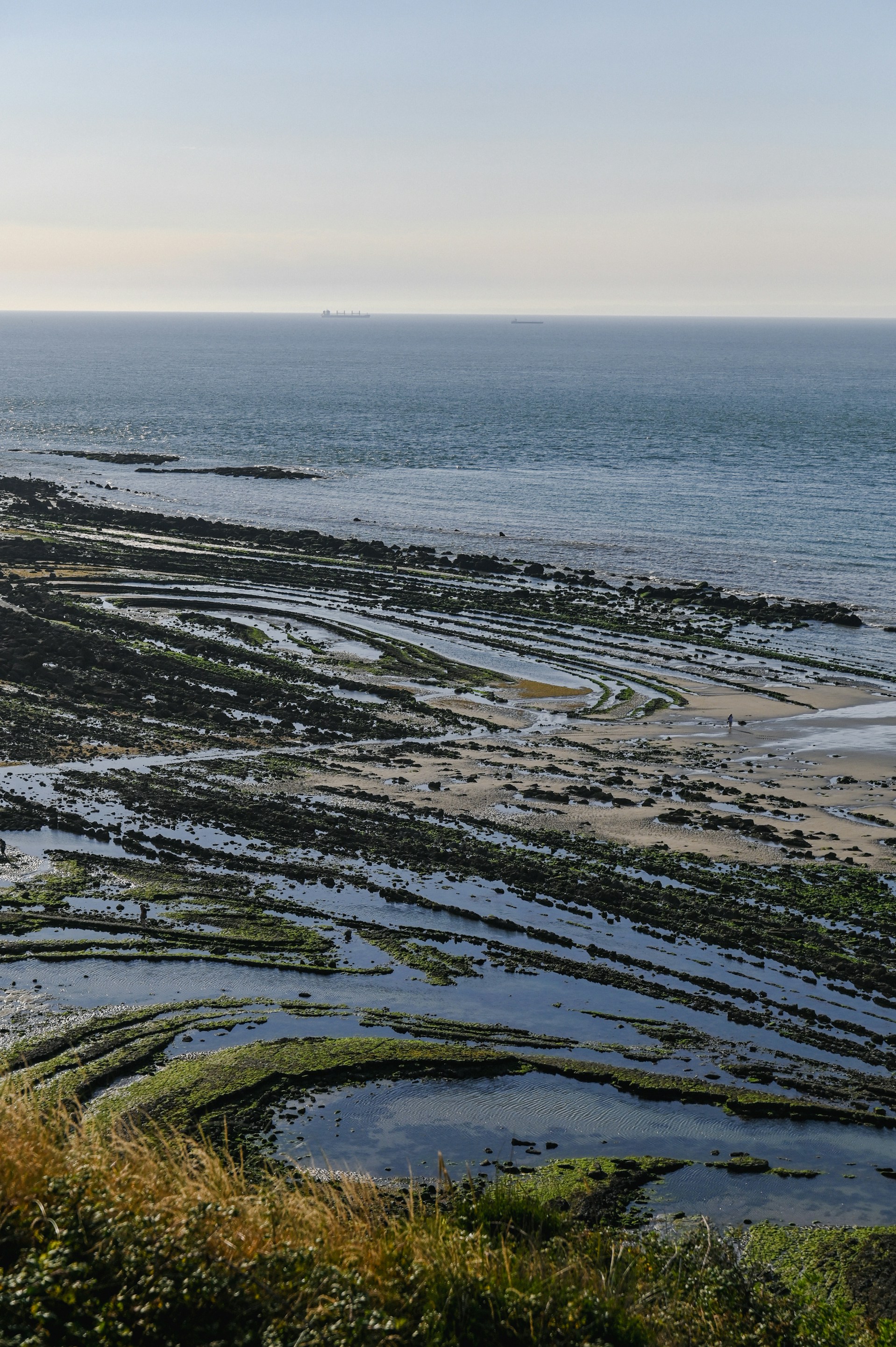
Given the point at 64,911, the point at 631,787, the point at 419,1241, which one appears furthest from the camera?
the point at 631,787

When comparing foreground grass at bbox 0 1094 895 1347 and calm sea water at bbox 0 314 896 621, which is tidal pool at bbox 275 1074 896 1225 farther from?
calm sea water at bbox 0 314 896 621

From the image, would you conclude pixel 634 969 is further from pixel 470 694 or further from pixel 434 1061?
pixel 470 694

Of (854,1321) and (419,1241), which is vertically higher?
(419,1241)

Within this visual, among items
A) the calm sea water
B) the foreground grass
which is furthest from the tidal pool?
the calm sea water

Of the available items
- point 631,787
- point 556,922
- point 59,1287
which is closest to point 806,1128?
point 556,922

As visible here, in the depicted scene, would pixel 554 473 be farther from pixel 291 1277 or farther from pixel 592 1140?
pixel 291 1277

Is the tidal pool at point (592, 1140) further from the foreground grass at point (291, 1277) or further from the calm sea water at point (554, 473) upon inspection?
the calm sea water at point (554, 473)

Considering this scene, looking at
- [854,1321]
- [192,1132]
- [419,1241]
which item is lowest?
[192,1132]

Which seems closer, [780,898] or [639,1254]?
[639,1254]
